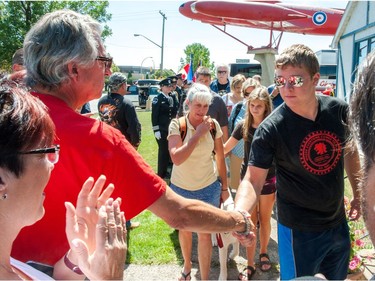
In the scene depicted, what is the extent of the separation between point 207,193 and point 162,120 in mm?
3442

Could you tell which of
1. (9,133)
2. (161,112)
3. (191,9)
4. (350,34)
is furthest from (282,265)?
(191,9)

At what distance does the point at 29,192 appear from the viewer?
1.11 meters

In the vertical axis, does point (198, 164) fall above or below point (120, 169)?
below

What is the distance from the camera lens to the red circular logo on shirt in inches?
86.4

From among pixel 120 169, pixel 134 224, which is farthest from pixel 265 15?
pixel 120 169

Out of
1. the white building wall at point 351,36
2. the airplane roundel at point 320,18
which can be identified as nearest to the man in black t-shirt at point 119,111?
the white building wall at point 351,36

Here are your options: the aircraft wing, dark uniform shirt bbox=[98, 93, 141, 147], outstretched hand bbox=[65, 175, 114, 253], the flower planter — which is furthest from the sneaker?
the aircraft wing

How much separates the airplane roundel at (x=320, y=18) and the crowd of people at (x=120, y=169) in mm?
20560

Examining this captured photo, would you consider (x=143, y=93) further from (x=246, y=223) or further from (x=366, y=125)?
(x=366, y=125)

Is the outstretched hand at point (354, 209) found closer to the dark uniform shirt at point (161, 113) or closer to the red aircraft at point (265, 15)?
the dark uniform shirt at point (161, 113)

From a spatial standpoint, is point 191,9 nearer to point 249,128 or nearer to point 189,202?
point 249,128

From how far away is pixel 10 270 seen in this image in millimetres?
1094

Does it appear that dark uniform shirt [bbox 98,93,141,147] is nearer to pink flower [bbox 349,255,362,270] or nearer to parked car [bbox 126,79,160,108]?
pink flower [bbox 349,255,362,270]

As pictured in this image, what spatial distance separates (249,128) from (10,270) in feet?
9.47
